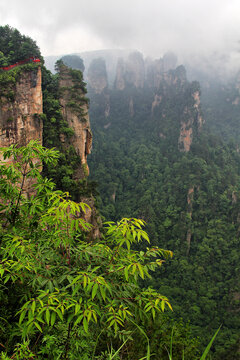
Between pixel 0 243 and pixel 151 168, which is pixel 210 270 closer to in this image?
pixel 151 168

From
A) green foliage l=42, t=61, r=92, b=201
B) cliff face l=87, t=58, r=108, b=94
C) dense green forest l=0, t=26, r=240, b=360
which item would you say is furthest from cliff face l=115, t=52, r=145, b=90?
Result: green foliage l=42, t=61, r=92, b=201

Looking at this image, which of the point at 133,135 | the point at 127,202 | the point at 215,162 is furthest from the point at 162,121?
the point at 127,202

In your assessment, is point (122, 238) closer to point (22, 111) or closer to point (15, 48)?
point (22, 111)

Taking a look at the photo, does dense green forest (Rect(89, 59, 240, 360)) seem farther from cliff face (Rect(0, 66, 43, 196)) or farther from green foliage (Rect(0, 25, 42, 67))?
green foliage (Rect(0, 25, 42, 67))

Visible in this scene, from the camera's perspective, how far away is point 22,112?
1383cm

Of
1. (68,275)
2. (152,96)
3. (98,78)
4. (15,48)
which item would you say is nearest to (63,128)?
(15,48)

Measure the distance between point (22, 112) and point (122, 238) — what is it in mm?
14177

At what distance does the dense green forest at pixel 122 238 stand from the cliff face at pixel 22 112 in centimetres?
55

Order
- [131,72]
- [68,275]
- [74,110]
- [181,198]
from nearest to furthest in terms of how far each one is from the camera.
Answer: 1. [68,275]
2. [74,110]
3. [181,198]
4. [131,72]

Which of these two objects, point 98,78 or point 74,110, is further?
point 98,78

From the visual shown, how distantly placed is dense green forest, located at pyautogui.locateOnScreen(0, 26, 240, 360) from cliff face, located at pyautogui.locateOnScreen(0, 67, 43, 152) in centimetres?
55

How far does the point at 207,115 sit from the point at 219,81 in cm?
3539

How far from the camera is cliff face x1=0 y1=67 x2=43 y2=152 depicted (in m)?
12.9

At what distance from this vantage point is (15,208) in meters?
2.68
